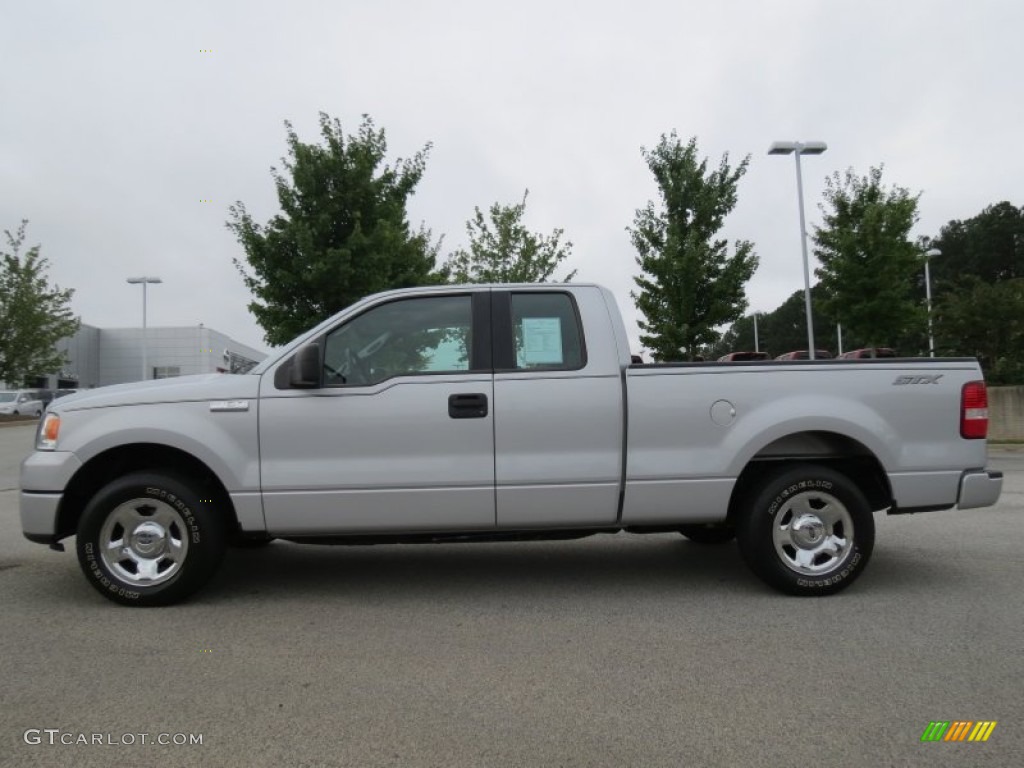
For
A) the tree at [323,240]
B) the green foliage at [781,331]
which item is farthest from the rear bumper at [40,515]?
the green foliage at [781,331]

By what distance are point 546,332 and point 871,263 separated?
1629 centimetres

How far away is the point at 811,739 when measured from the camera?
2.84m

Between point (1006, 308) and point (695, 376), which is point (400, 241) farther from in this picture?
point (1006, 308)

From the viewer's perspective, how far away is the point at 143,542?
454cm

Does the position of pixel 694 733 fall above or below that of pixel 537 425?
below

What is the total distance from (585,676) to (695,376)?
6.41 ft

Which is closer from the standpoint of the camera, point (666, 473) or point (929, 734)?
point (929, 734)

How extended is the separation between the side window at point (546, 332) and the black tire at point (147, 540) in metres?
2.12

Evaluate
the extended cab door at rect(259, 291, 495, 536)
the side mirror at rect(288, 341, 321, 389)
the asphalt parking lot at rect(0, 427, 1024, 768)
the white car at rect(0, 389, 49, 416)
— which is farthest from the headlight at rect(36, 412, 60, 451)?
the white car at rect(0, 389, 49, 416)

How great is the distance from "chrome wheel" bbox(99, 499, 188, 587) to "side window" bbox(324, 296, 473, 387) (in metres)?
1.25

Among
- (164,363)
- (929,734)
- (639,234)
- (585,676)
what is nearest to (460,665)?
(585,676)

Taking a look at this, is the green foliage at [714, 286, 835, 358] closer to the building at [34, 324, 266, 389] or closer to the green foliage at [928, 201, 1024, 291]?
the green foliage at [928, 201, 1024, 291]

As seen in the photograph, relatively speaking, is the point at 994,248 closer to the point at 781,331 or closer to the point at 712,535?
the point at 781,331

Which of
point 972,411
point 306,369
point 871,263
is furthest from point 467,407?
point 871,263
